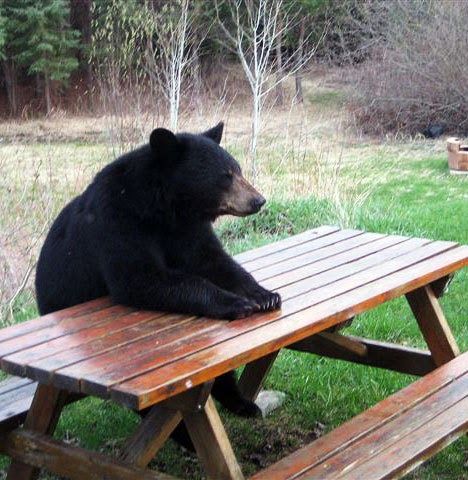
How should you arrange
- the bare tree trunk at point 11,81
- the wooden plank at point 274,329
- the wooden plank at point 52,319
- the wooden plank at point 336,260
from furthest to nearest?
the bare tree trunk at point 11,81 → the wooden plank at point 336,260 → the wooden plank at point 52,319 → the wooden plank at point 274,329

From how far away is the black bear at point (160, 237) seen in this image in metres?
2.99

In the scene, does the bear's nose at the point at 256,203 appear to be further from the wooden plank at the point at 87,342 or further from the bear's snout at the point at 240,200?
the wooden plank at the point at 87,342

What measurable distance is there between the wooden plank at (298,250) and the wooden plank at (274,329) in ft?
1.44

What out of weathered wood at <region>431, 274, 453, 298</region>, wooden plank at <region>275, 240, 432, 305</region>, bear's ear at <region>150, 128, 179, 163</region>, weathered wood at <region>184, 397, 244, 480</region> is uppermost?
bear's ear at <region>150, 128, 179, 163</region>

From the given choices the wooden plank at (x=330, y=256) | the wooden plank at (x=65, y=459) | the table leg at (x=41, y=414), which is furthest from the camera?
the wooden plank at (x=330, y=256)

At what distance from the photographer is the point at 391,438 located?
9.61 ft

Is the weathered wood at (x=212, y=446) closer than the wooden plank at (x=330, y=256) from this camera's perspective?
Yes

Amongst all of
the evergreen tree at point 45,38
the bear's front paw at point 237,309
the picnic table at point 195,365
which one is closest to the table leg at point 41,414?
the picnic table at point 195,365

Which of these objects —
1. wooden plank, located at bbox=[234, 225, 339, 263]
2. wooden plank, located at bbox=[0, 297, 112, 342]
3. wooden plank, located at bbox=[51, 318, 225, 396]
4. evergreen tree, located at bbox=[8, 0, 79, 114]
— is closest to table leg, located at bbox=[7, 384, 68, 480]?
wooden plank, located at bbox=[0, 297, 112, 342]

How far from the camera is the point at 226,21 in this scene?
26312 millimetres

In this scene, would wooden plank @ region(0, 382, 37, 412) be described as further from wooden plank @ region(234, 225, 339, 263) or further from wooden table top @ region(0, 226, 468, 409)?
wooden plank @ region(234, 225, 339, 263)

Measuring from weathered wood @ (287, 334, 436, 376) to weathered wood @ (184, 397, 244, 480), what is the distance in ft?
4.83

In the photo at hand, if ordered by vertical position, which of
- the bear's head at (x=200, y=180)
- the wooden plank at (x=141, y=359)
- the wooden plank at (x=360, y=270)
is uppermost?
the bear's head at (x=200, y=180)

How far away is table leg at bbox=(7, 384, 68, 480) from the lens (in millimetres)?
2955
